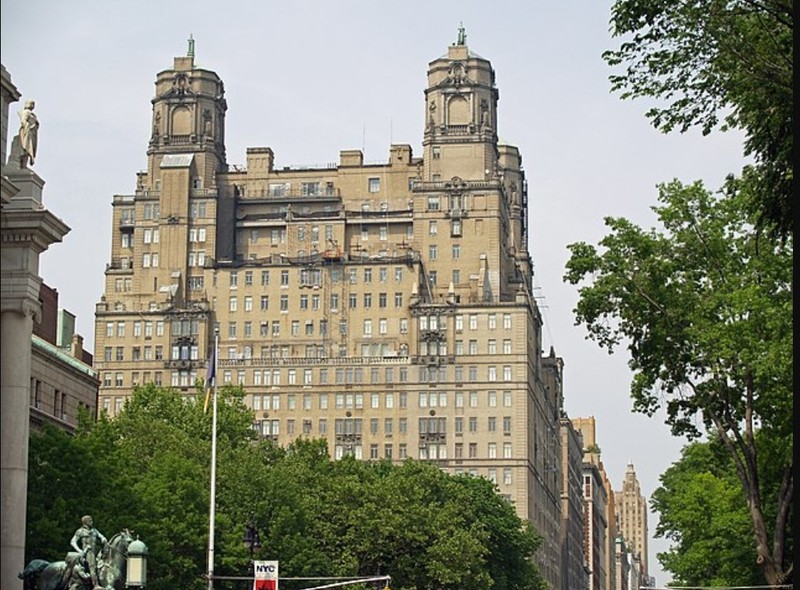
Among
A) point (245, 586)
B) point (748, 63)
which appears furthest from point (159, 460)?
point (748, 63)

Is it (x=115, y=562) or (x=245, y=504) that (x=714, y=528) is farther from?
(x=115, y=562)

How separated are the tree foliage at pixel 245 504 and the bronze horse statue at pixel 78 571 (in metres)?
22.0

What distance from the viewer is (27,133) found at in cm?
5397

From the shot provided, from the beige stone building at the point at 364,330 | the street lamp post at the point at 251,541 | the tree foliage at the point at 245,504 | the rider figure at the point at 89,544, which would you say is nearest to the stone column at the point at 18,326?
the rider figure at the point at 89,544

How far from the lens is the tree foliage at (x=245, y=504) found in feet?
240

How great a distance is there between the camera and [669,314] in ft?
213

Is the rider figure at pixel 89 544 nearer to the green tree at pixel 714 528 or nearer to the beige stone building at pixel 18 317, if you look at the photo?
the beige stone building at pixel 18 317

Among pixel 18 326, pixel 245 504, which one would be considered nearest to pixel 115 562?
pixel 18 326

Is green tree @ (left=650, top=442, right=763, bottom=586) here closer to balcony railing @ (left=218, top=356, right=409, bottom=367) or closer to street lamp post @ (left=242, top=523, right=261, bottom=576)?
street lamp post @ (left=242, top=523, right=261, bottom=576)

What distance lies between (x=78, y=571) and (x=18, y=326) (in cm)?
1177

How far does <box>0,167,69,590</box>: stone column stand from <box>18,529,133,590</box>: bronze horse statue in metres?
2.98

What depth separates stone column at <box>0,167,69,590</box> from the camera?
49.1m

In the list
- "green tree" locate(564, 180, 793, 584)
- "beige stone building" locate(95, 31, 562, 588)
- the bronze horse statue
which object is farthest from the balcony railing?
the bronze horse statue

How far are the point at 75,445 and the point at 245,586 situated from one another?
22.0 metres
